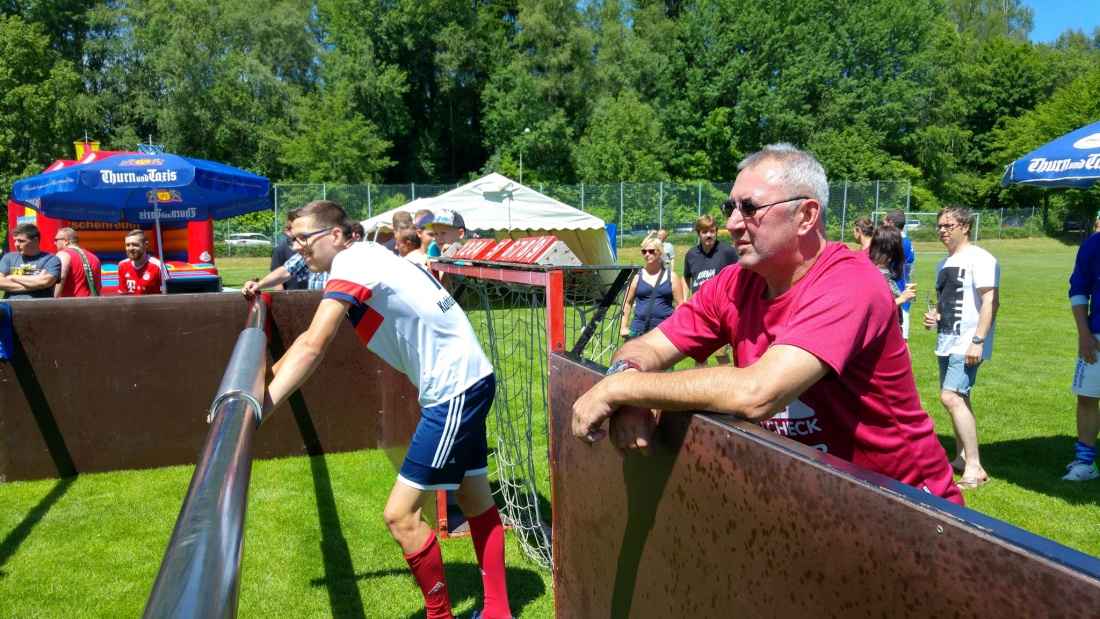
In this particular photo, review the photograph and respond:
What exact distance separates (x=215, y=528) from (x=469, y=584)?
346 centimetres

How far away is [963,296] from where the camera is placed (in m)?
5.57

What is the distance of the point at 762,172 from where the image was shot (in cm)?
205

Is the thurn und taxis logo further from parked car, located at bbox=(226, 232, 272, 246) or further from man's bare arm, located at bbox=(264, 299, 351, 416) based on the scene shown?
parked car, located at bbox=(226, 232, 272, 246)

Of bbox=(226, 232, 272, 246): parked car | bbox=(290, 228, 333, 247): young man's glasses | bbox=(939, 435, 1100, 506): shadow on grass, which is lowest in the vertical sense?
bbox=(939, 435, 1100, 506): shadow on grass

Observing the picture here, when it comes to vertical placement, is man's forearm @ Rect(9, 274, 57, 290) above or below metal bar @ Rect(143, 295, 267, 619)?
below

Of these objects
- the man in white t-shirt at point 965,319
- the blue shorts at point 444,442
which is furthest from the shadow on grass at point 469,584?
the man in white t-shirt at point 965,319

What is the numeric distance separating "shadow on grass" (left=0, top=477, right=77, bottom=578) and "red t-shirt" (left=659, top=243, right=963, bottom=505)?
181 inches

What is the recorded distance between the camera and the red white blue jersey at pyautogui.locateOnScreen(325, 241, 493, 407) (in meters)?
3.43

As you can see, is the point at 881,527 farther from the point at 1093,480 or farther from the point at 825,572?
the point at 1093,480

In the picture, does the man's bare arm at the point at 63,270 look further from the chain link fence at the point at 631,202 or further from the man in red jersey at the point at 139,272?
the chain link fence at the point at 631,202

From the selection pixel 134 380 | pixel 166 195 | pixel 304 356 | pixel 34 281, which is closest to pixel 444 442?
pixel 304 356

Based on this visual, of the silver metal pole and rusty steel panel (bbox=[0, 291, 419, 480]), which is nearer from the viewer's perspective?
rusty steel panel (bbox=[0, 291, 419, 480])

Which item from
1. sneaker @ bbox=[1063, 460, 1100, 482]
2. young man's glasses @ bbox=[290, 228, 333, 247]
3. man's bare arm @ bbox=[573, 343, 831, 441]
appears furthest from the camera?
sneaker @ bbox=[1063, 460, 1100, 482]

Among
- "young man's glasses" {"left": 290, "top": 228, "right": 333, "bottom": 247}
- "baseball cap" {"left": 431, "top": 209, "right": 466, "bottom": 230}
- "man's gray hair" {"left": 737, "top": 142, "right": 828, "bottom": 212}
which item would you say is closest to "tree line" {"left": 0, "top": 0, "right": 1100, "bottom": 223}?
"baseball cap" {"left": 431, "top": 209, "right": 466, "bottom": 230}
